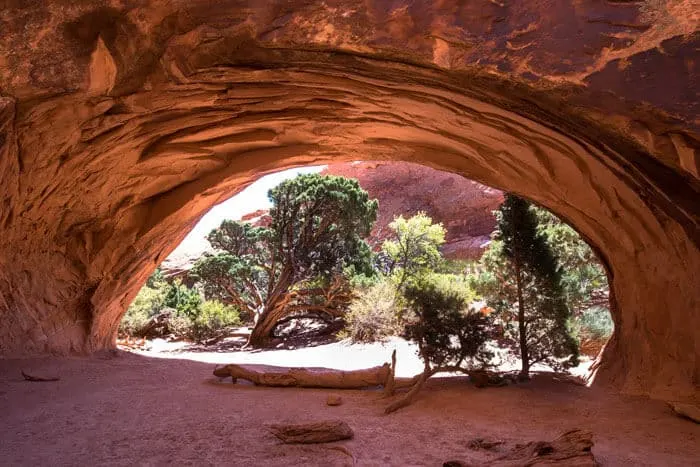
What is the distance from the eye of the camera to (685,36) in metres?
4.09

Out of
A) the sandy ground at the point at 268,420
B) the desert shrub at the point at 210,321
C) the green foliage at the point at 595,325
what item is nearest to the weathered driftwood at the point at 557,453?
the sandy ground at the point at 268,420

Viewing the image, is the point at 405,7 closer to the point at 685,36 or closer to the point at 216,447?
the point at 685,36

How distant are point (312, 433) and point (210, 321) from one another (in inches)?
618

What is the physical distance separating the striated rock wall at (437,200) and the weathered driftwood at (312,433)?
23.7 m

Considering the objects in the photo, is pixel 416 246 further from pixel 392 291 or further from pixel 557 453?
pixel 557 453

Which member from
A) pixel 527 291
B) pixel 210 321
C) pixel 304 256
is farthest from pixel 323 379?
pixel 210 321

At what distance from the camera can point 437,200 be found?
3328 cm

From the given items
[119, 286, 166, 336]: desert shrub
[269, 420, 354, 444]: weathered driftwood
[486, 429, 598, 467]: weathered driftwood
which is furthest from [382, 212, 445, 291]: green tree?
[486, 429, 598, 467]: weathered driftwood

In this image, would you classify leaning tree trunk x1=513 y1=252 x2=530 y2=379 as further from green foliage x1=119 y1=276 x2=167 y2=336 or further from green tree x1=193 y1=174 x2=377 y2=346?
green foliage x1=119 y1=276 x2=167 y2=336

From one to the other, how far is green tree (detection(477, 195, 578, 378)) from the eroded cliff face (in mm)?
879

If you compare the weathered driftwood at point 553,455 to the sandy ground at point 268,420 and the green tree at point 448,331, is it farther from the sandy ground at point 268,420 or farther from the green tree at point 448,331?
the green tree at point 448,331

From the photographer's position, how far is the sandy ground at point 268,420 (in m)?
4.49

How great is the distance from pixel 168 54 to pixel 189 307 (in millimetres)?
16208

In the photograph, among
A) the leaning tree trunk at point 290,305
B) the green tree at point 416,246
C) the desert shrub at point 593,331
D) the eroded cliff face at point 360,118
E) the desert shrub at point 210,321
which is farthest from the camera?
the green tree at point 416,246
